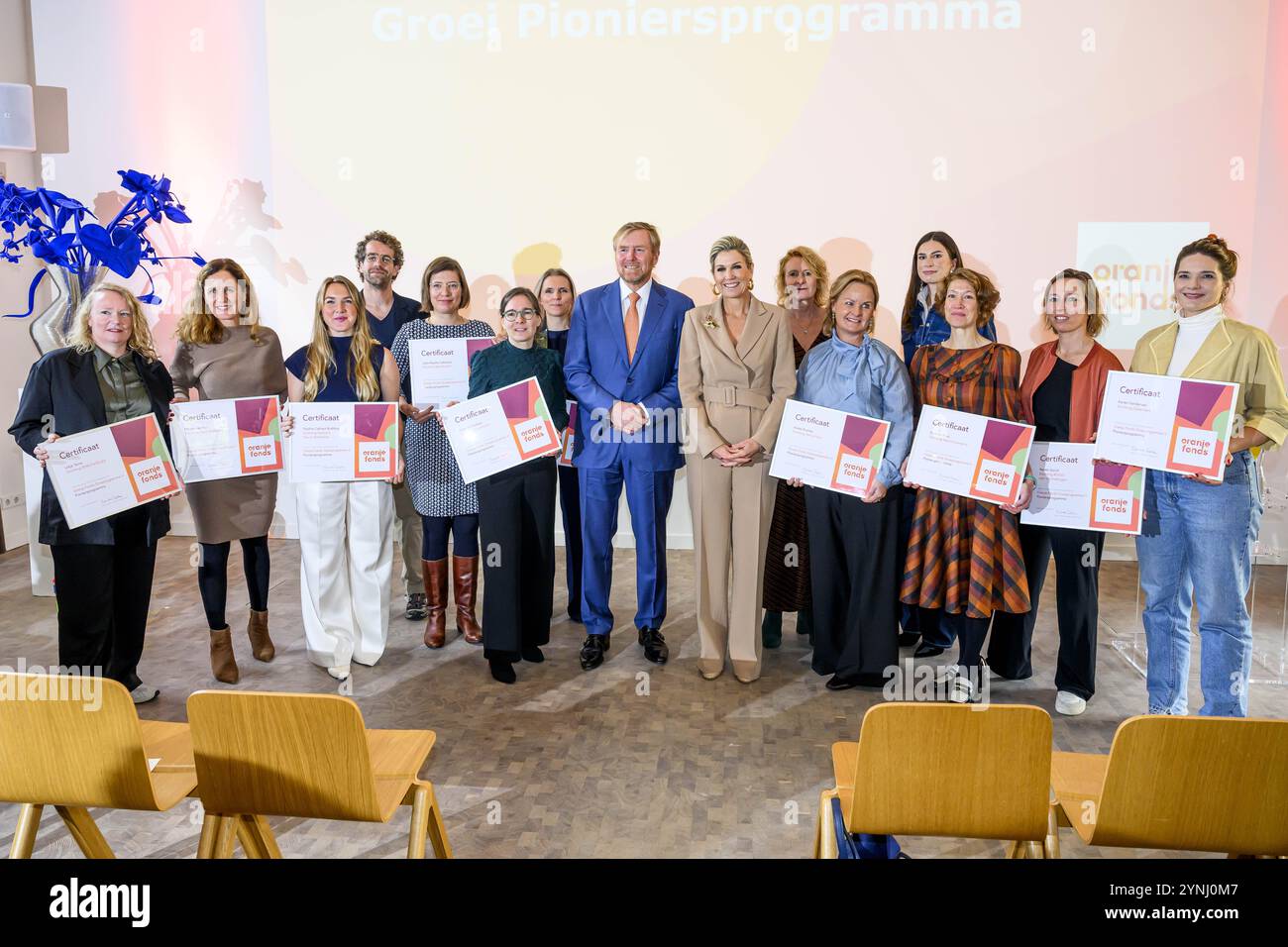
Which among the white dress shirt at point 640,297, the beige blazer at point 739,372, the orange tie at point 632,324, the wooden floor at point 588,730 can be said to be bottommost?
the wooden floor at point 588,730

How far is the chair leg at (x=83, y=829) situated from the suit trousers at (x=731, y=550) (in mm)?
2442

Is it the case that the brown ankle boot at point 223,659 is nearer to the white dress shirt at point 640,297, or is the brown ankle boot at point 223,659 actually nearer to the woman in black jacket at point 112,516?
the woman in black jacket at point 112,516

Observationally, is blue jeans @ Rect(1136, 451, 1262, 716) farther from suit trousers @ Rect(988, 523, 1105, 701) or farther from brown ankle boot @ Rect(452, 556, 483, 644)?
brown ankle boot @ Rect(452, 556, 483, 644)

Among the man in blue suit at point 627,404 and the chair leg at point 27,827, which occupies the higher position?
the man in blue suit at point 627,404

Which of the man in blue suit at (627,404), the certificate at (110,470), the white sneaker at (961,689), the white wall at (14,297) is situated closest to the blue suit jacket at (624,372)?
the man in blue suit at (627,404)

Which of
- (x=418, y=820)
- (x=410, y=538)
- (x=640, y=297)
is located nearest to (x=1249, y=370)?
(x=640, y=297)

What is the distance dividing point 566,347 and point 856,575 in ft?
5.53

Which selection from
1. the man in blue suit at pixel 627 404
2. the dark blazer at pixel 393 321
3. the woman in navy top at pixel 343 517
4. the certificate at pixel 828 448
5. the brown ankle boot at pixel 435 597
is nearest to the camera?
the certificate at pixel 828 448

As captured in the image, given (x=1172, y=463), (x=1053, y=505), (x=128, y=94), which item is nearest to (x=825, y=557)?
(x=1053, y=505)

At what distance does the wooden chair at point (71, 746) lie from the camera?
81.8 inches

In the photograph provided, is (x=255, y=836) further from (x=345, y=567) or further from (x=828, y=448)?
(x=828, y=448)

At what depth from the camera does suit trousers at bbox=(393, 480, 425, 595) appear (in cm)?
512

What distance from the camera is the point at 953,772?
6.69ft

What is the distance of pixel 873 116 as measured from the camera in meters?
6.28
